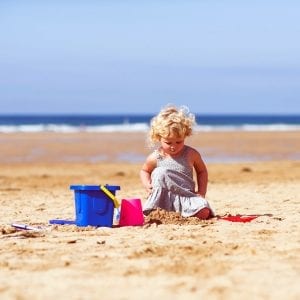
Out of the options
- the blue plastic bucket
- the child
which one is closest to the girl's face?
the child

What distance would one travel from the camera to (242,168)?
53.4 ft

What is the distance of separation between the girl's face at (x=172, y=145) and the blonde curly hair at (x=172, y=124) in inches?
2.1

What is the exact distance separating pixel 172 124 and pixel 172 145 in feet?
0.87

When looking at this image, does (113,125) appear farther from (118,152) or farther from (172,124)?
(172,124)

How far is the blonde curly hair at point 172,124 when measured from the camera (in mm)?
7227

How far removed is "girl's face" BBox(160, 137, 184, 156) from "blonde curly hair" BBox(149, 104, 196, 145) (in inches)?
2.1

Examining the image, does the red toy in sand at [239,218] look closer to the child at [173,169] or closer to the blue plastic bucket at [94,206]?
the child at [173,169]

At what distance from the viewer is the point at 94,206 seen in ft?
22.8

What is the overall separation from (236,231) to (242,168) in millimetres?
9758

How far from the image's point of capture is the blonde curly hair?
7.23 metres

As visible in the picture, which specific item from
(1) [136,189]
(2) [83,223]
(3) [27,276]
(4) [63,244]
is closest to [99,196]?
(2) [83,223]

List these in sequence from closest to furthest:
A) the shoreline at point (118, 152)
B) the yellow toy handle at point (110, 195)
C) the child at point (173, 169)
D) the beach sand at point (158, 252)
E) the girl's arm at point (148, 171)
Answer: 1. the beach sand at point (158, 252)
2. the yellow toy handle at point (110, 195)
3. the child at point (173, 169)
4. the girl's arm at point (148, 171)
5. the shoreline at point (118, 152)

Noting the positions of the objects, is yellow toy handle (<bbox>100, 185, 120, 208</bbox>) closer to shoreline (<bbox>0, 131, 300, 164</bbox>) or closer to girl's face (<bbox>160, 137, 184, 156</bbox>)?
girl's face (<bbox>160, 137, 184, 156</bbox>)

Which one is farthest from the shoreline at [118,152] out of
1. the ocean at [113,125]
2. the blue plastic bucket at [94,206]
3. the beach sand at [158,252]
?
the blue plastic bucket at [94,206]
